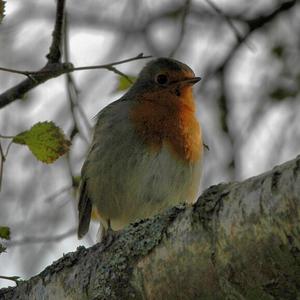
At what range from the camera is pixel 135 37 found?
6.71 m

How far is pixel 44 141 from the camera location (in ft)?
11.5

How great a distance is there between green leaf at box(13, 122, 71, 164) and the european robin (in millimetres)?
1207

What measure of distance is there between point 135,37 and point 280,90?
1574 millimetres

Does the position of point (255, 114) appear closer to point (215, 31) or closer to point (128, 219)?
point (215, 31)

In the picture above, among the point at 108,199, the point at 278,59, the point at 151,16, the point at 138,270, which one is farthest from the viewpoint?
the point at 151,16

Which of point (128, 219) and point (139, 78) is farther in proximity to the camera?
point (139, 78)

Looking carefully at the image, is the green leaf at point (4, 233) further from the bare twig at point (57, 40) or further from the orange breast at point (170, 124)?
the orange breast at point (170, 124)

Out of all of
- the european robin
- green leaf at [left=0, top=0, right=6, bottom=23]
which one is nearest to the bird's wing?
the european robin

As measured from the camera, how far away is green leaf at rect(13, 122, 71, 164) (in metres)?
3.47

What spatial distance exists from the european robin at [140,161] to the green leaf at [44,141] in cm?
121

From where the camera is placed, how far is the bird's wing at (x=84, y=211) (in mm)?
5074

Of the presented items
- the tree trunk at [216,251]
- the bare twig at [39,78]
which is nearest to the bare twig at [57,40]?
the bare twig at [39,78]

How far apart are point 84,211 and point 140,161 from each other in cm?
68

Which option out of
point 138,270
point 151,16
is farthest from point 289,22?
point 138,270
